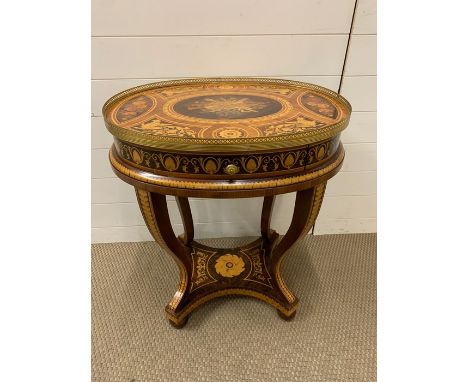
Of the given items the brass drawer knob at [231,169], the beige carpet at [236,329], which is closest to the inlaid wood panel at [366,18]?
the brass drawer knob at [231,169]

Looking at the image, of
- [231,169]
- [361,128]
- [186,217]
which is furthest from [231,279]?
[361,128]

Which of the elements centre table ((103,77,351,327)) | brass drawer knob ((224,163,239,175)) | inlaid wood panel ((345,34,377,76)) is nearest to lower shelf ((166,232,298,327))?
centre table ((103,77,351,327))

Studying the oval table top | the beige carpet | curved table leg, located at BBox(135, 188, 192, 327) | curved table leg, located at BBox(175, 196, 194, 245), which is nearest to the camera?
the oval table top

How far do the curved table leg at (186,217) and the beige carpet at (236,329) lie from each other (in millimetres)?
151

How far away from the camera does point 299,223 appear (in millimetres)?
1197

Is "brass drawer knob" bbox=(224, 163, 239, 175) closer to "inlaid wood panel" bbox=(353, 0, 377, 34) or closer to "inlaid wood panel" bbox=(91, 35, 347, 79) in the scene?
"inlaid wood panel" bbox=(91, 35, 347, 79)

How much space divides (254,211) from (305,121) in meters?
0.86

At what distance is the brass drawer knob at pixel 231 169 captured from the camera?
942mm

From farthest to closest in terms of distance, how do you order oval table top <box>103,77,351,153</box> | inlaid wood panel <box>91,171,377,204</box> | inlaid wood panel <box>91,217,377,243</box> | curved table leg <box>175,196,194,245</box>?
inlaid wood panel <box>91,217,377,243</box>
inlaid wood panel <box>91,171,377,204</box>
curved table leg <box>175,196,194,245</box>
oval table top <box>103,77,351,153</box>

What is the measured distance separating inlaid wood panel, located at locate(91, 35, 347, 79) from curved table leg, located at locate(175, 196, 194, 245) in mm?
525

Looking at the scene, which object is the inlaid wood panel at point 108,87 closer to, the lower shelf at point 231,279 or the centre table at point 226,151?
the centre table at point 226,151

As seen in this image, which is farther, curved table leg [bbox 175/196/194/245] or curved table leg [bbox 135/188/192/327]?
curved table leg [bbox 175/196/194/245]

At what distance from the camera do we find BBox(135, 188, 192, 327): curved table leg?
1118 mm
